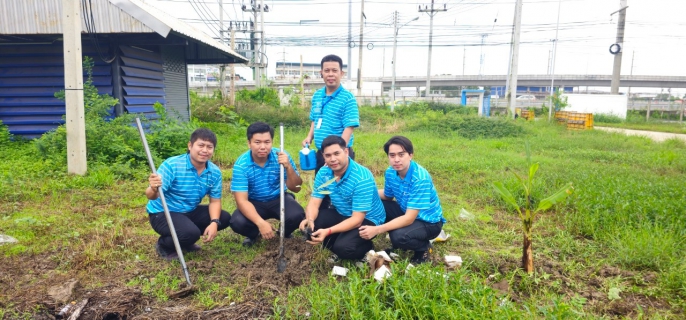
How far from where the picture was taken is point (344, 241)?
131 inches

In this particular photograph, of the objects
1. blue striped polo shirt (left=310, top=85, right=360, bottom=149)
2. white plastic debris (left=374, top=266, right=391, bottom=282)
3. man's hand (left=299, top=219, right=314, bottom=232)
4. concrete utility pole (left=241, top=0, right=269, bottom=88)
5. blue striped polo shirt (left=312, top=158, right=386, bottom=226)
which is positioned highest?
concrete utility pole (left=241, top=0, right=269, bottom=88)

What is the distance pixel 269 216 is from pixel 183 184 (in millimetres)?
810

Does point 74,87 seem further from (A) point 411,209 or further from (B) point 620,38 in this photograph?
(B) point 620,38

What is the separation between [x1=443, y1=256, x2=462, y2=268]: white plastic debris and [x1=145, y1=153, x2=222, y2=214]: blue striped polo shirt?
188 cm

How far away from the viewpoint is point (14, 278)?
10.1 ft

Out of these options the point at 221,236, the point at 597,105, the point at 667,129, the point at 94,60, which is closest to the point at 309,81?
the point at 597,105

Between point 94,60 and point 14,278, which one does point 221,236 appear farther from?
point 94,60

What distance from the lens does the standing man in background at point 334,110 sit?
4070 millimetres

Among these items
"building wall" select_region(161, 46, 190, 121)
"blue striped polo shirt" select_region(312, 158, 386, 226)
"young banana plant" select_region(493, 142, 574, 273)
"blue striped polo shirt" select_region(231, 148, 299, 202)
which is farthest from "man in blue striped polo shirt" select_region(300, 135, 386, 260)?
"building wall" select_region(161, 46, 190, 121)

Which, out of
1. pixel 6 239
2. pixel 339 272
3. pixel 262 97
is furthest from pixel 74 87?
pixel 262 97

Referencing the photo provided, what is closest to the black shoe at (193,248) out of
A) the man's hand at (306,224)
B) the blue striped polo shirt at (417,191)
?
the man's hand at (306,224)

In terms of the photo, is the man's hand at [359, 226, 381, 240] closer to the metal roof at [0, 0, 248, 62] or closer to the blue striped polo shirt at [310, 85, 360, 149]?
the blue striped polo shirt at [310, 85, 360, 149]

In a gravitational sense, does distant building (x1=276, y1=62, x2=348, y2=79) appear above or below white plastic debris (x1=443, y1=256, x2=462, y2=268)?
above

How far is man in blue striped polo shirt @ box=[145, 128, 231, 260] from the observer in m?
3.38
